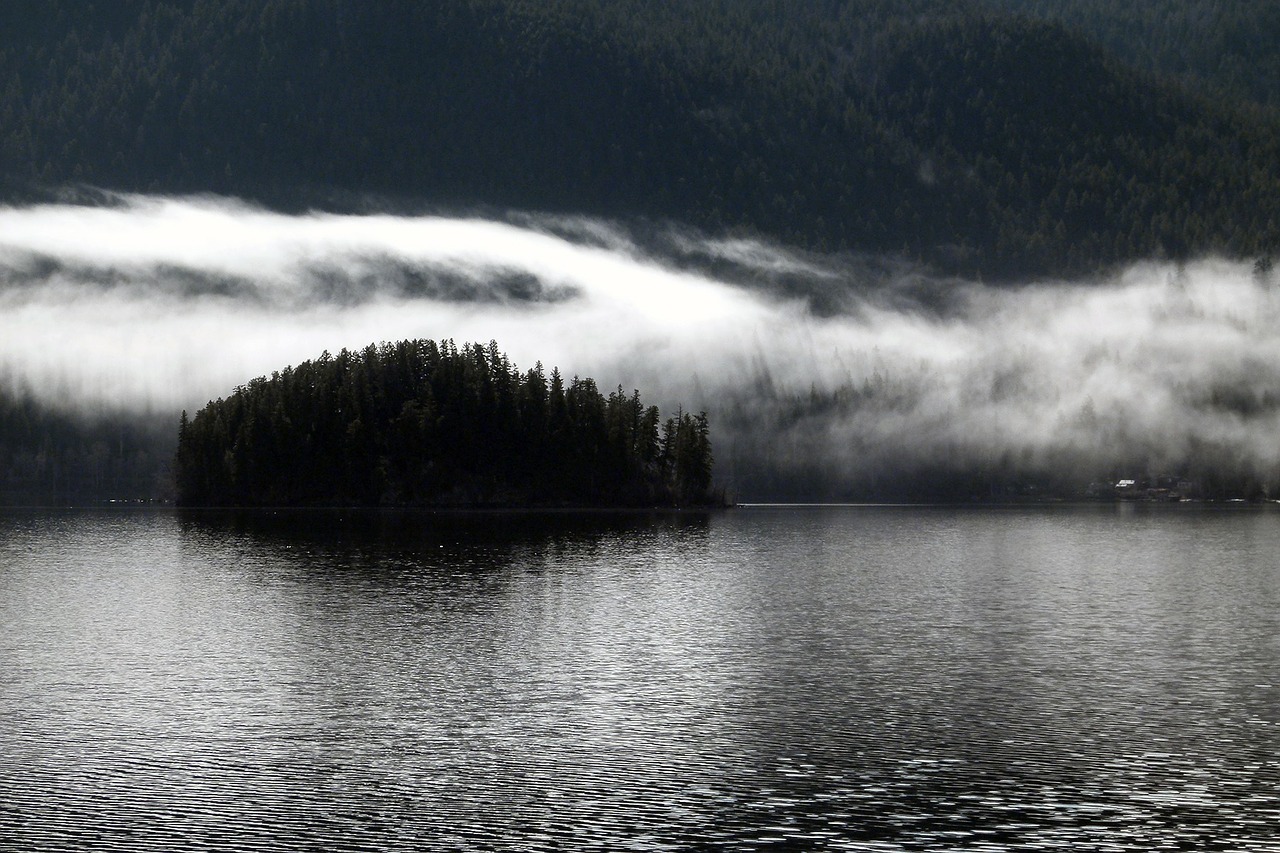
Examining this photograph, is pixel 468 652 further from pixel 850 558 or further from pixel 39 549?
pixel 39 549

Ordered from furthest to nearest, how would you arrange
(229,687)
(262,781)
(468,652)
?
(468,652), (229,687), (262,781)

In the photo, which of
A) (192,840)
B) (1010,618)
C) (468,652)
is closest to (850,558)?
(1010,618)

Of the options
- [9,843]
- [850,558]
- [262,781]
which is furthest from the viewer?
[850,558]

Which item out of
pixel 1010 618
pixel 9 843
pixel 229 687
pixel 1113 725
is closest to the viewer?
pixel 9 843

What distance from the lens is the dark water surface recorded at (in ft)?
137

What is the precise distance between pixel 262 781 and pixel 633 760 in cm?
1291

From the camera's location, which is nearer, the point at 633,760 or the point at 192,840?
the point at 192,840

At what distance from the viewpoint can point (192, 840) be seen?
3966 cm

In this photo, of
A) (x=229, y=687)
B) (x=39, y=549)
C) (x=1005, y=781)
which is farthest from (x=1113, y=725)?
(x=39, y=549)

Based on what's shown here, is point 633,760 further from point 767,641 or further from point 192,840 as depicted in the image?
point 767,641

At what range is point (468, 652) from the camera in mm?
78188

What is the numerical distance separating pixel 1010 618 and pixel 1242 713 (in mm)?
39687

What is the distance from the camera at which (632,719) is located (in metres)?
57.9

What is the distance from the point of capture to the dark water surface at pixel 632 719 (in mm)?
41906
